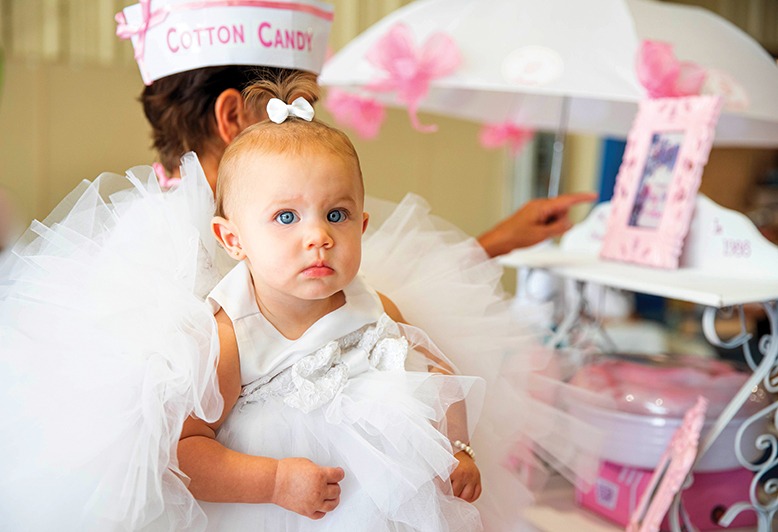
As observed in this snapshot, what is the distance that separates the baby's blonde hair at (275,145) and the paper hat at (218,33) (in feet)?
0.88

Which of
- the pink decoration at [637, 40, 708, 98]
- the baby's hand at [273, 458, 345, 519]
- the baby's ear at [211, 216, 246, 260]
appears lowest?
the baby's hand at [273, 458, 345, 519]

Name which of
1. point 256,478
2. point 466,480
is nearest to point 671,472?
point 466,480

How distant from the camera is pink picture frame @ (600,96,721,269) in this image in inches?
58.0

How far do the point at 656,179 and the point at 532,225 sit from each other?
0.87 feet

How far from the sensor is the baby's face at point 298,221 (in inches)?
34.1

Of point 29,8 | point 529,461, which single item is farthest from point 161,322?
point 29,8

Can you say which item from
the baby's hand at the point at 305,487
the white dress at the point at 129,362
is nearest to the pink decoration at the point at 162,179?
the white dress at the point at 129,362

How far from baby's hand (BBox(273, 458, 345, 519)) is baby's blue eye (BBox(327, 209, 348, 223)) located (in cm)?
27

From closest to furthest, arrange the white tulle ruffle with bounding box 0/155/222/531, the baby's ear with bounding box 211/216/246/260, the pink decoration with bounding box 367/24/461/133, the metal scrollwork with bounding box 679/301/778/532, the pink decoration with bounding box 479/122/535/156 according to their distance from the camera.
A: the white tulle ruffle with bounding box 0/155/222/531, the baby's ear with bounding box 211/216/246/260, the metal scrollwork with bounding box 679/301/778/532, the pink decoration with bounding box 367/24/461/133, the pink decoration with bounding box 479/122/535/156

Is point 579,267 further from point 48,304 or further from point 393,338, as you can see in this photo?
point 48,304

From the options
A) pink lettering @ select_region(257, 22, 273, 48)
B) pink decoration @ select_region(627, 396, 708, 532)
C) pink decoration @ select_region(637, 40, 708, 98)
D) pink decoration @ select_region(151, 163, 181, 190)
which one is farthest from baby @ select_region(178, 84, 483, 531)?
pink decoration @ select_region(637, 40, 708, 98)

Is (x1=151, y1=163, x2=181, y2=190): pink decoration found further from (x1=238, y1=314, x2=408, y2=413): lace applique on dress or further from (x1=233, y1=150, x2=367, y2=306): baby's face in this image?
(x1=238, y1=314, x2=408, y2=413): lace applique on dress

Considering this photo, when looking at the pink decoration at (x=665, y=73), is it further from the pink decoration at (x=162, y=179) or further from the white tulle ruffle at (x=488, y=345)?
the pink decoration at (x=162, y=179)

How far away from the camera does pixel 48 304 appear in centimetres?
91
